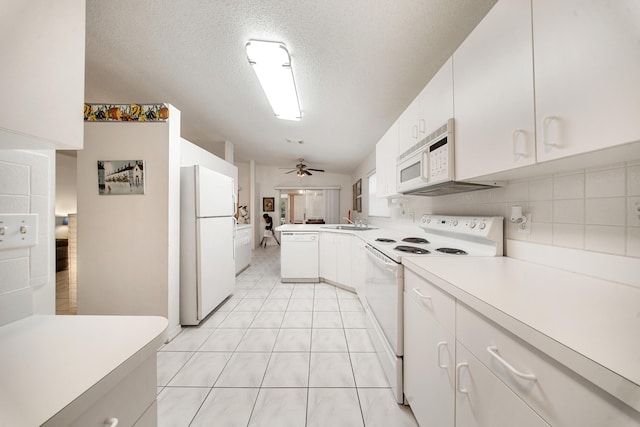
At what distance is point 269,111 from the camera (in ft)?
9.32

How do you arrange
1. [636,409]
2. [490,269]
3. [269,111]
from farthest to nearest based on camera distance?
1. [269,111]
2. [490,269]
3. [636,409]

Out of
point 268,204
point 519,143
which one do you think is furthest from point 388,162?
point 268,204

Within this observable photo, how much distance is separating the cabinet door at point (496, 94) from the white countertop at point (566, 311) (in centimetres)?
46

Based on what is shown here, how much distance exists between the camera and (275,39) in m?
1.63

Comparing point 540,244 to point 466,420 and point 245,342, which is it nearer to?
point 466,420

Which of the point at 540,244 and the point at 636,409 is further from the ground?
the point at 540,244

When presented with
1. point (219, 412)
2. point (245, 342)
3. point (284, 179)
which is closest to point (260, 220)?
point (284, 179)

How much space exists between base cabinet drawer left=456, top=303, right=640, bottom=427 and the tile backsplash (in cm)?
65

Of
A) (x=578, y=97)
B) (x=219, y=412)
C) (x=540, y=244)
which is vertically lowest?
(x=219, y=412)

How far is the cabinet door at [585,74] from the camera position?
0.52 m

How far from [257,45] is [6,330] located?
2.00m

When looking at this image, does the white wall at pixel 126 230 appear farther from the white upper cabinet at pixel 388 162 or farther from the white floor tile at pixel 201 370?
the white upper cabinet at pixel 388 162

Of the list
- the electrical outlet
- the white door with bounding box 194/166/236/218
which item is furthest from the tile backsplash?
the white door with bounding box 194/166/236/218

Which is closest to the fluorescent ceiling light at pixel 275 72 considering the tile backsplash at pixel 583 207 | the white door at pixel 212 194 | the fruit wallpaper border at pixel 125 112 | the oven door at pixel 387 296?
the fruit wallpaper border at pixel 125 112
